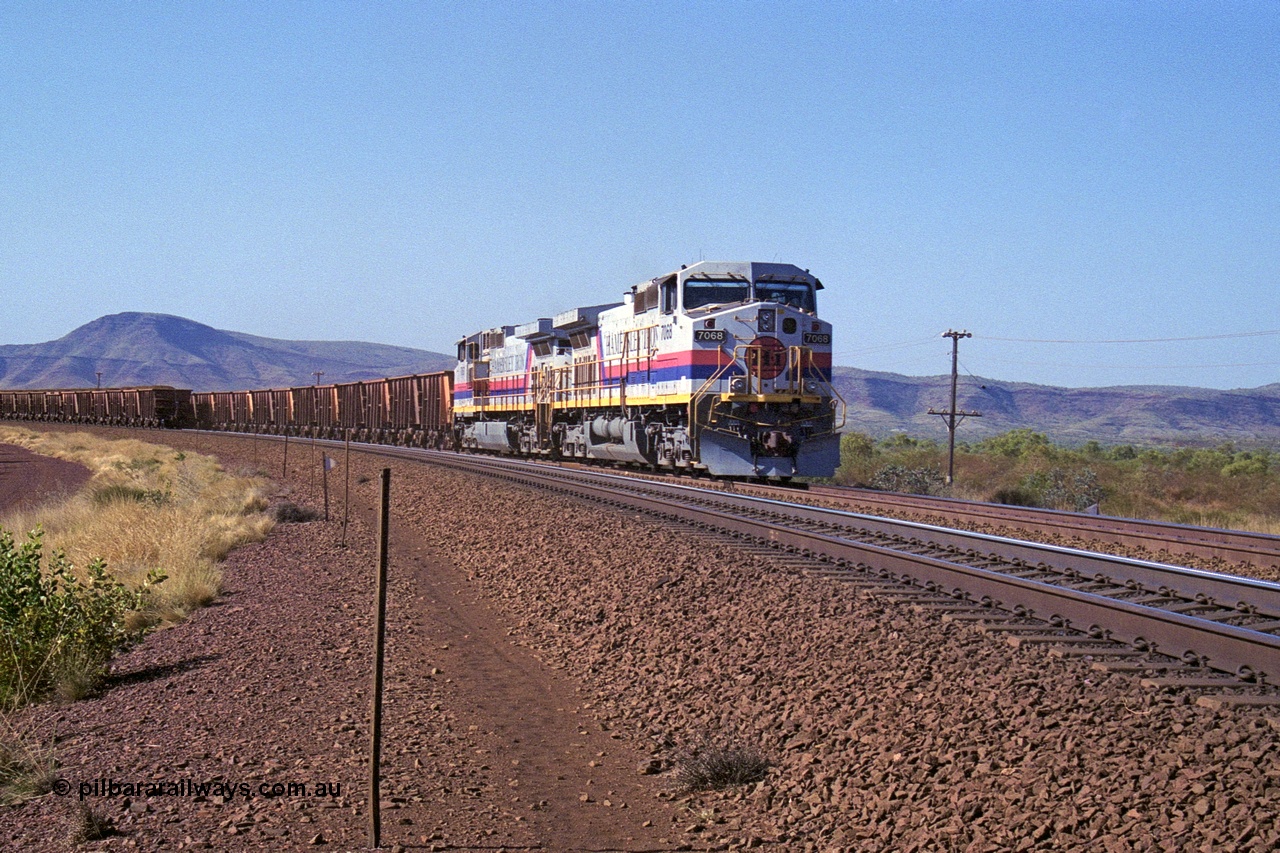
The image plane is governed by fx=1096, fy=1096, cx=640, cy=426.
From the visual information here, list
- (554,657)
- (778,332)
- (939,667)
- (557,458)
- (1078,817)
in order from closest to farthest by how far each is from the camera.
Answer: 1. (1078,817)
2. (939,667)
3. (554,657)
4. (778,332)
5. (557,458)

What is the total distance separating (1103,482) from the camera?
97.8ft

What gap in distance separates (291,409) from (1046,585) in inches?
2302

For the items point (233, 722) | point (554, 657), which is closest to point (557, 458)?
point (554, 657)

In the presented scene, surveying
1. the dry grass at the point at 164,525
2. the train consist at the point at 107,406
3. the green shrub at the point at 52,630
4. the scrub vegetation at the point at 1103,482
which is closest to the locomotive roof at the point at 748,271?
the scrub vegetation at the point at 1103,482

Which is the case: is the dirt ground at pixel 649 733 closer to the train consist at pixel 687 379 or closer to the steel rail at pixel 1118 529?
the steel rail at pixel 1118 529

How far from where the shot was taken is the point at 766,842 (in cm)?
530

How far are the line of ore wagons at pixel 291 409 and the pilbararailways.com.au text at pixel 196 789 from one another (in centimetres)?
3318

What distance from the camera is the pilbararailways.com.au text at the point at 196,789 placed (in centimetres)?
594

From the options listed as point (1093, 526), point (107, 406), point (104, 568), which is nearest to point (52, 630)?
point (104, 568)

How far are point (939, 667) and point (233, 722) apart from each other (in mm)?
4608

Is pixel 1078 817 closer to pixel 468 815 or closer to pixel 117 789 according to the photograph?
pixel 468 815

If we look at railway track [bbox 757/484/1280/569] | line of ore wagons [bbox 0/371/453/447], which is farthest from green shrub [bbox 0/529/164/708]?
line of ore wagons [bbox 0/371/453/447]

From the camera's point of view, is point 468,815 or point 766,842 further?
point 468,815

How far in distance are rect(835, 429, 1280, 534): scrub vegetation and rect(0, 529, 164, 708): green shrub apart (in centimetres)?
1482
